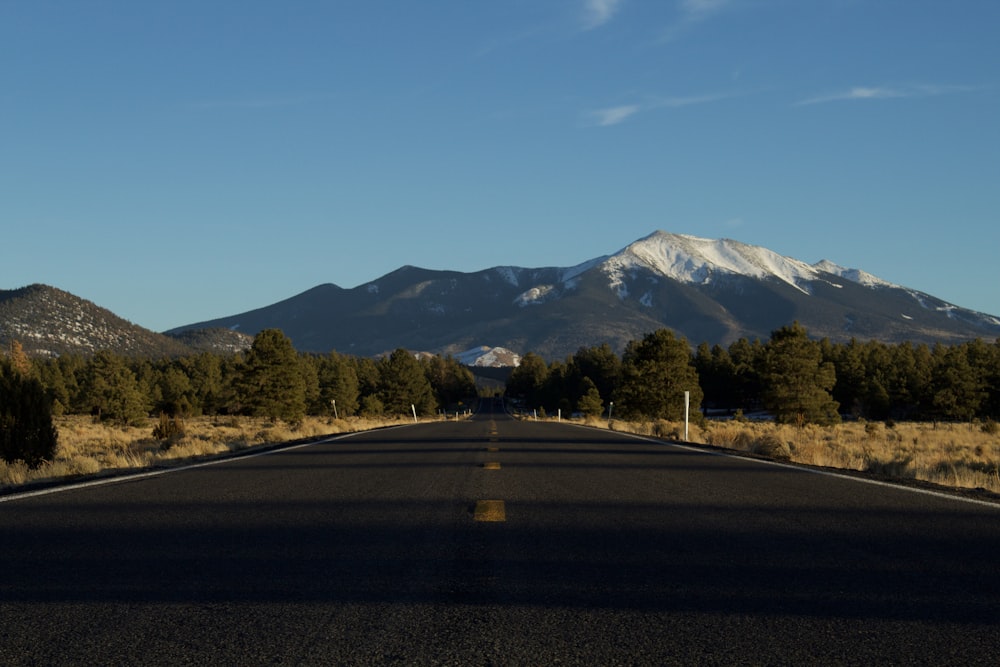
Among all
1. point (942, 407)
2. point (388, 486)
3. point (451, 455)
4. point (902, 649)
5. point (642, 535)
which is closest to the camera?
point (902, 649)

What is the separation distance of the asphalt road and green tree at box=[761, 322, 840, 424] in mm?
56637

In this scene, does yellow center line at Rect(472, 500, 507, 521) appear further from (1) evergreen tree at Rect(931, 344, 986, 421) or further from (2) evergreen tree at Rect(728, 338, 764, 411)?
(2) evergreen tree at Rect(728, 338, 764, 411)

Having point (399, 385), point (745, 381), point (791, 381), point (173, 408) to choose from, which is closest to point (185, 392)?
point (399, 385)

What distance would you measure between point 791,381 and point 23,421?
5653 centimetres

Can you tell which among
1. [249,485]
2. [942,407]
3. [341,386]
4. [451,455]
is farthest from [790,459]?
[341,386]

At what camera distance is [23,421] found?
1744 centimetres

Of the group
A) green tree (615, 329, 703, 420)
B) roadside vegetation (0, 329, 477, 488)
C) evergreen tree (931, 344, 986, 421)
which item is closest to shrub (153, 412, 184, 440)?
roadside vegetation (0, 329, 477, 488)

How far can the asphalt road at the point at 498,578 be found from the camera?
4324mm

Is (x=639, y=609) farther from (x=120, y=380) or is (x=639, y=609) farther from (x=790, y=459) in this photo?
(x=120, y=380)

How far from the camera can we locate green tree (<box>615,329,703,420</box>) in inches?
2655

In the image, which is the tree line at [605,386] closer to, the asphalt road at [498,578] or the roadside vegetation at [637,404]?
the roadside vegetation at [637,404]

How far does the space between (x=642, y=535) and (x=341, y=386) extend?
96.8 metres

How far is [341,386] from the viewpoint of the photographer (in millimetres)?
102250

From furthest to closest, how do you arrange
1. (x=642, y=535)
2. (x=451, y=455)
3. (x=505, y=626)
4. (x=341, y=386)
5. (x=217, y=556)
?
(x=341, y=386) < (x=451, y=455) < (x=642, y=535) < (x=217, y=556) < (x=505, y=626)
